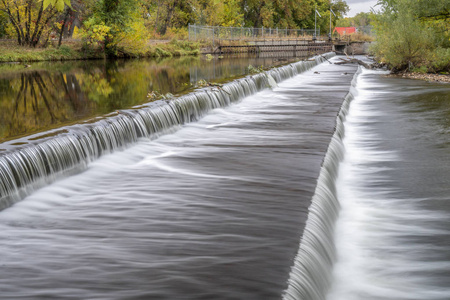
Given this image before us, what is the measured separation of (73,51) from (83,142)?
31.8m

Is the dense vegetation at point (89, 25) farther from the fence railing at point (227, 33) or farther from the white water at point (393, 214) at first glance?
the white water at point (393, 214)

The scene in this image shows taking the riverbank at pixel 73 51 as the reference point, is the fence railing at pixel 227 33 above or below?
above

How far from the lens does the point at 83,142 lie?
25.7ft

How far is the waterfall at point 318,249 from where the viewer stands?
13.2 ft

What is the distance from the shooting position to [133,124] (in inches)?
374

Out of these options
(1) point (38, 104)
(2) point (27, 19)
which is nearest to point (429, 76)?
(1) point (38, 104)

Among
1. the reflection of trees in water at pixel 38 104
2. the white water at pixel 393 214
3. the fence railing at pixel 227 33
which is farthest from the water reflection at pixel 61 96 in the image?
the fence railing at pixel 227 33

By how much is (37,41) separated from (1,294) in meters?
37.2

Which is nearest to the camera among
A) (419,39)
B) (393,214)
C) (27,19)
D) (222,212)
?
(222,212)

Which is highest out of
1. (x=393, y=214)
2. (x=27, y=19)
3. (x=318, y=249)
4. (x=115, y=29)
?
(x=27, y=19)

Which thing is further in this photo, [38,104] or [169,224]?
[38,104]

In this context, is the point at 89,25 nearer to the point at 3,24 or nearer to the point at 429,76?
the point at 3,24

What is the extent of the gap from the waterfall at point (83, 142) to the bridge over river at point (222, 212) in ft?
0.07

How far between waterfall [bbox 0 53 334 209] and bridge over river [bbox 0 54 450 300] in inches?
0.9
